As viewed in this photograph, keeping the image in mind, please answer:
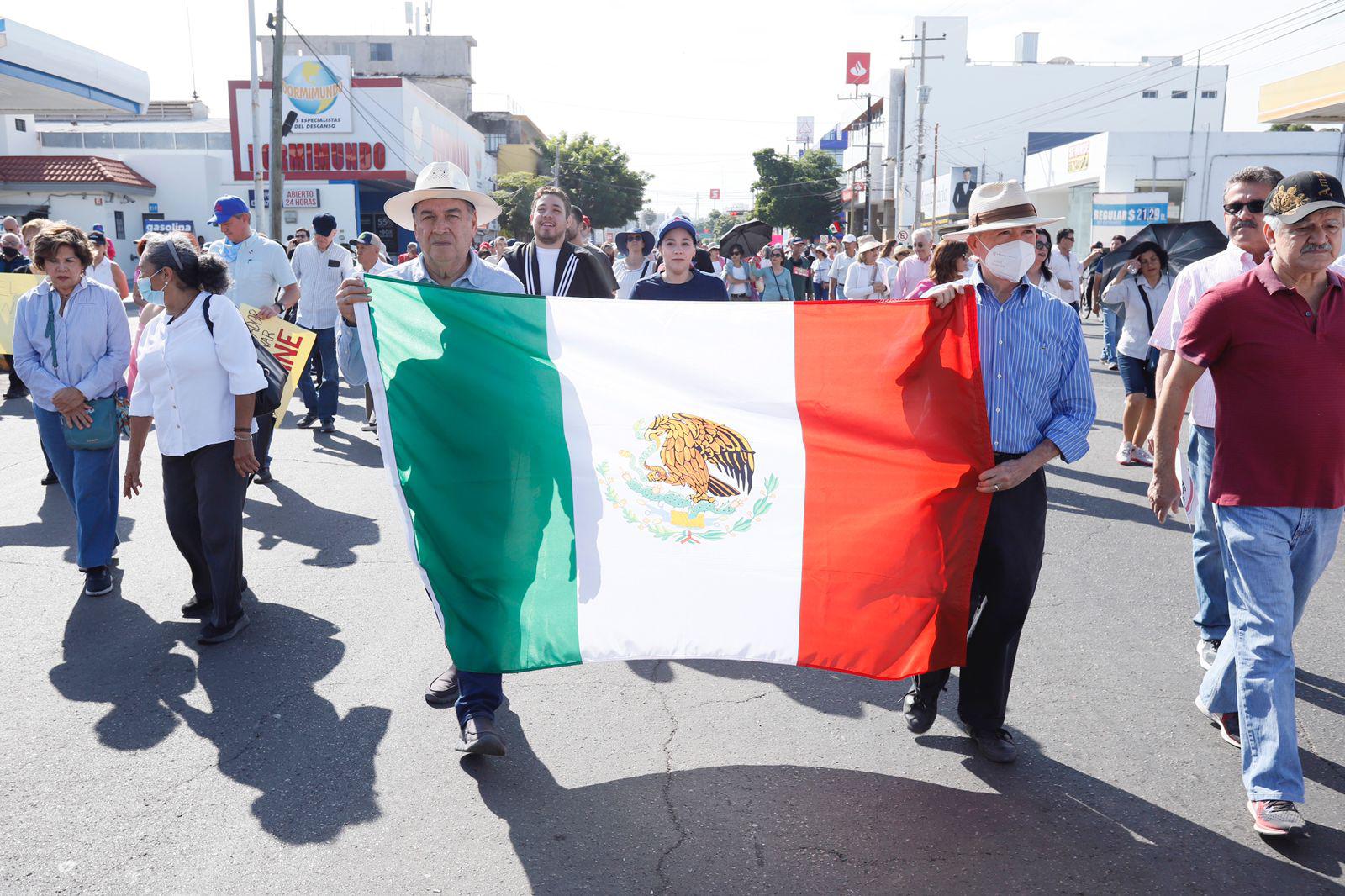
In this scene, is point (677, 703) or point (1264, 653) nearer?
point (1264, 653)

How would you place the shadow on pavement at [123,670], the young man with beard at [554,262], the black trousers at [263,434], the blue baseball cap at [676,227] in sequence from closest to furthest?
Result: 1. the shadow on pavement at [123,670]
2. the blue baseball cap at [676,227]
3. the young man with beard at [554,262]
4. the black trousers at [263,434]

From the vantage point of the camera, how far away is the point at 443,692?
4492 millimetres

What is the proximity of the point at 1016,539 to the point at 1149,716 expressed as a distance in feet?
3.74

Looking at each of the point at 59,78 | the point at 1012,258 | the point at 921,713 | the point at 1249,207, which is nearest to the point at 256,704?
the point at 921,713

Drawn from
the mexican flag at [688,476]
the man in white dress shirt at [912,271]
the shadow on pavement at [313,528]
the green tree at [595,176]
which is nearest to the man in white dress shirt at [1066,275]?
the man in white dress shirt at [912,271]

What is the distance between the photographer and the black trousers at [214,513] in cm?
Result: 535

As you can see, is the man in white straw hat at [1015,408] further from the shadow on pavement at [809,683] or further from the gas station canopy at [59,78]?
the gas station canopy at [59,78]

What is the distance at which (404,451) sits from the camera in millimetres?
3979

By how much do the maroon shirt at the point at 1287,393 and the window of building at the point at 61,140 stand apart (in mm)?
55122

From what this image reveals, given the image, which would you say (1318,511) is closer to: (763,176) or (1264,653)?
(1264,653)

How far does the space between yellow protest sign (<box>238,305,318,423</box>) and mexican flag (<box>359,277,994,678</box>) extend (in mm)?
4691

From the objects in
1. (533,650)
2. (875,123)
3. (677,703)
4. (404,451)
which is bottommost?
(677,703)

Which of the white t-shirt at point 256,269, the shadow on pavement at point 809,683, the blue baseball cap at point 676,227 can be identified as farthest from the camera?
the white t-shirt at point 256,269

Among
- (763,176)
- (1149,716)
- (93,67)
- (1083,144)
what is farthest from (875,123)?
(1149,716)
